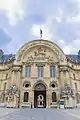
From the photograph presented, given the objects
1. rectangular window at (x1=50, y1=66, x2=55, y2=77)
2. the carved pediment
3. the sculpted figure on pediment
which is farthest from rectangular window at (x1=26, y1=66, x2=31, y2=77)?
rectangular window at (x1=50, y1=66, x2=55, y2=77)

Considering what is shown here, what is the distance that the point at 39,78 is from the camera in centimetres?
4412

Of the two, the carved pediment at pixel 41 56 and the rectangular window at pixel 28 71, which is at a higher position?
the carved pediment at pixel 41 56

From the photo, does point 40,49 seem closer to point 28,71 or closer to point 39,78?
point 28,71

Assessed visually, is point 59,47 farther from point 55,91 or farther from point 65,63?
point 55,91

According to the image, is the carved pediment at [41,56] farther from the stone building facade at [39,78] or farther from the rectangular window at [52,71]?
the rectangular window at [52,71]

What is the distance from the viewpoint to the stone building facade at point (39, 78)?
138 ft

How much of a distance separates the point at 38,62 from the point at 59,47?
7037 mm

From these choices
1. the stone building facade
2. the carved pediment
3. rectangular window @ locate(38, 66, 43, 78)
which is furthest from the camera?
the carved pediment

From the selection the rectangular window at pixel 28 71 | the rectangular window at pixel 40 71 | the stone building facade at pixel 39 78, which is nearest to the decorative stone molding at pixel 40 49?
the stone building facade at pixel 39 78

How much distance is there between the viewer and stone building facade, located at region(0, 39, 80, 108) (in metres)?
42.0

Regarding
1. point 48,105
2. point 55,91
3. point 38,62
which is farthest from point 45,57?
point 48,105

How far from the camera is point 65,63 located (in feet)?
148

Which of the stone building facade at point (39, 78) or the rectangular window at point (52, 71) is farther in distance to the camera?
the rectangular window at point (52, 71)

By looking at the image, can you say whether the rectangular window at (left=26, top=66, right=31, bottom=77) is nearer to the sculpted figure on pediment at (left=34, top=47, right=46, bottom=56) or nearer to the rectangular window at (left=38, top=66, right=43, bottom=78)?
the rectangular window at (left=38, top=66, right=43, bottom=78)
